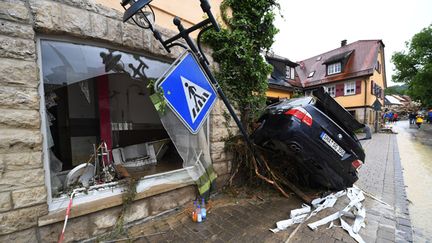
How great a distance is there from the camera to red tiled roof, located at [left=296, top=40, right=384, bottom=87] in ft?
63.5

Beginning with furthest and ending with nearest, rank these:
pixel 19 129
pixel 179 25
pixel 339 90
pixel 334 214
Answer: pixel 339 90 → pixel 334 214 → pixel 179 25 → pixel 19 129

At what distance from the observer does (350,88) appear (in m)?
20.2

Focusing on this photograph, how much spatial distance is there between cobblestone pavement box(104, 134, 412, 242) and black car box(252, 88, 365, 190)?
65cm

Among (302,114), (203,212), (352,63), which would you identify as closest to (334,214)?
(302,114)

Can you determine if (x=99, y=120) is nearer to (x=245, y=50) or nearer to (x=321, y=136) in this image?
(x=245, y=50)

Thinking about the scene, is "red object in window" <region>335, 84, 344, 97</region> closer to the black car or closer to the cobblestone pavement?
the cobblestone pavement

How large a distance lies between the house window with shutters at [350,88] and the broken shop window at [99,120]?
21253 millimetres

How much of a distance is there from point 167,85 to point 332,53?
1133 inches

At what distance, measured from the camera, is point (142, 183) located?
9.13 feet

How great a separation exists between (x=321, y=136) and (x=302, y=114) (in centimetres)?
41

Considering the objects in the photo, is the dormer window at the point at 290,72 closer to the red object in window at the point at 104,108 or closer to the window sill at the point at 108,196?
the red object in window at the point at 104,108

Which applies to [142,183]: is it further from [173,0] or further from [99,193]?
[173,0]

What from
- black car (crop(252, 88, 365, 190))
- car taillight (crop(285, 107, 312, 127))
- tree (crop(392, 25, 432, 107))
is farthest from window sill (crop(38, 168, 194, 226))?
tree (crop(392, 25, 432, 107))

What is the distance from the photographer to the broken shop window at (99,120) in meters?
2.32
